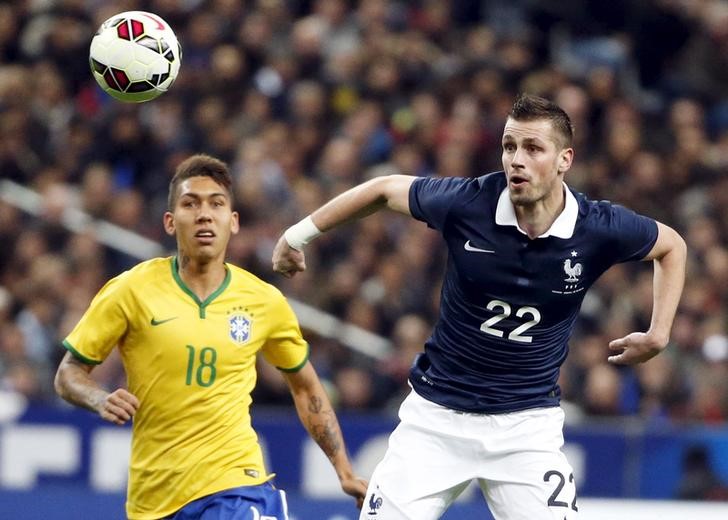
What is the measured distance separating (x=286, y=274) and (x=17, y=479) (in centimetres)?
481

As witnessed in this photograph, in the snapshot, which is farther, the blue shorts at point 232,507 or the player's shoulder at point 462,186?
the player's shoulder at point 462,186

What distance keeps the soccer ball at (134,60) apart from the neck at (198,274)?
1.18m

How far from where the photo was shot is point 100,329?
6379 mm

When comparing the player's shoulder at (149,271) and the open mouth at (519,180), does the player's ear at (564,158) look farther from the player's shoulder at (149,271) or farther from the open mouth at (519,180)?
the player's shoulder at (149,271)

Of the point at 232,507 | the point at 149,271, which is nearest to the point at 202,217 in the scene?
the point at 149,271

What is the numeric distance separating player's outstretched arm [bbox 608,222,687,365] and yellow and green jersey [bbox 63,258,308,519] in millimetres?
1646

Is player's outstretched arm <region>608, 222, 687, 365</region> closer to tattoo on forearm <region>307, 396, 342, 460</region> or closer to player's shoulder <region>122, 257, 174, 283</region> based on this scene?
tattoo on forearm <region>307, 396, 342, 460</region>

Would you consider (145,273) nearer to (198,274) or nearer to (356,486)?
(198,274)

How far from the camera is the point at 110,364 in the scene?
1162 centimetres

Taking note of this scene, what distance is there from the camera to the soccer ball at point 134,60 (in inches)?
292

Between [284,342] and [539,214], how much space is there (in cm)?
127

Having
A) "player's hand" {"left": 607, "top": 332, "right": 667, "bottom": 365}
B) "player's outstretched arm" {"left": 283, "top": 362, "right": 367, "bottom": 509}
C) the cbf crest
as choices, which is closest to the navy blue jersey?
"player's hand" {"left": 607, "top": 332, "right": 667, "bottom": 365}

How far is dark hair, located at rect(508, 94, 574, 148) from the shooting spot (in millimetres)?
6379

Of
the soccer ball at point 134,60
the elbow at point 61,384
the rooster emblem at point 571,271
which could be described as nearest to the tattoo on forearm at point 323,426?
the elbow at point 61,384
